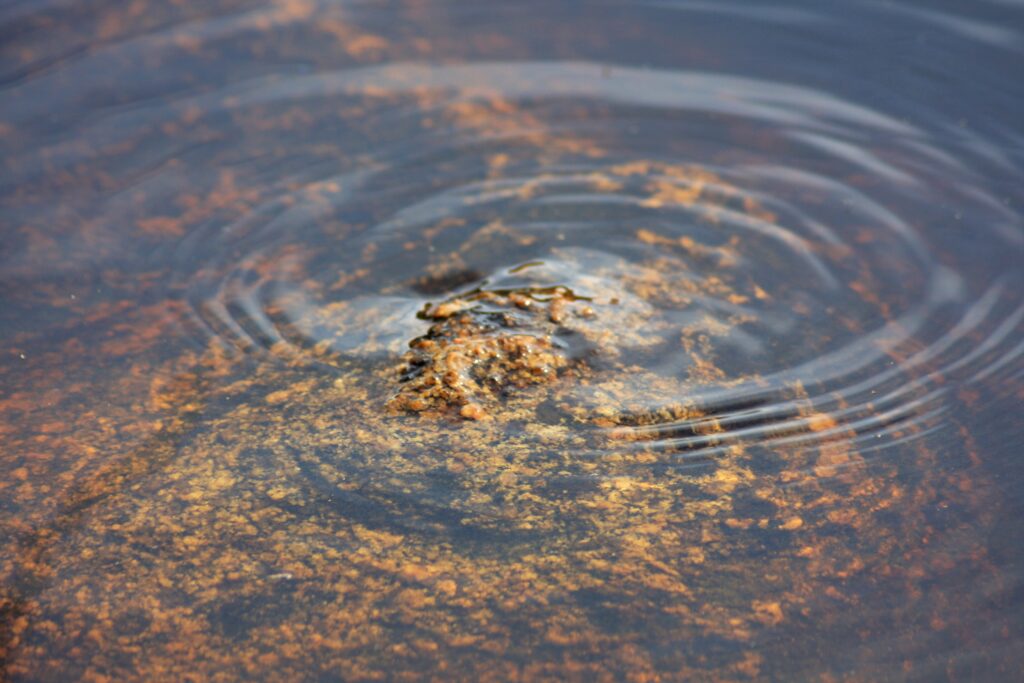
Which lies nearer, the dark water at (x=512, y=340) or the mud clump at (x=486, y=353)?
the dark water at (x=512, y=340)

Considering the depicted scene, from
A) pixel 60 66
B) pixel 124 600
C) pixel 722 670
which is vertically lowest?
pixel 124 600

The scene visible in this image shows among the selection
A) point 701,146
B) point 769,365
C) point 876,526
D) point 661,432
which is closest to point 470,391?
point 661,432

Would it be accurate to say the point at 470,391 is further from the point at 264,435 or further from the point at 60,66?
the point at 60,66

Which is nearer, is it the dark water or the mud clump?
the dark water
